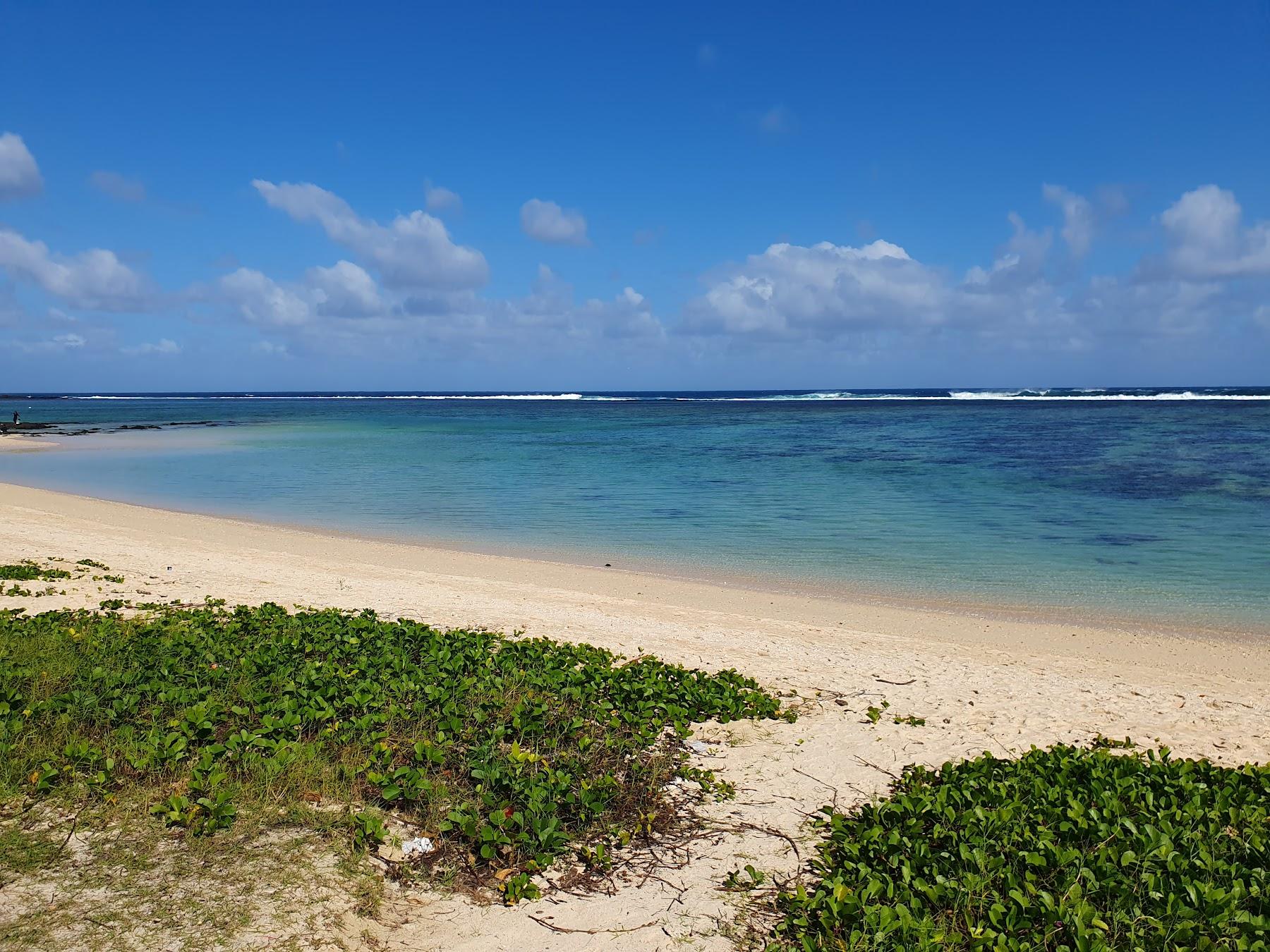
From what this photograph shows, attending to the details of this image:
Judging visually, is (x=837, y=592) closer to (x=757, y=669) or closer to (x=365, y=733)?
(x=757, y=669)

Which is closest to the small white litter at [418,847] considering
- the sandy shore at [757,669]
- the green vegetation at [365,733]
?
the green vegetation at [365,733]

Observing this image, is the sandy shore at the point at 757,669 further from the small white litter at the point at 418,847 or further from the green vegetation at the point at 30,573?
the green vegetation at the point at 30,573

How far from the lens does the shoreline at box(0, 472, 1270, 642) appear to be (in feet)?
39.2

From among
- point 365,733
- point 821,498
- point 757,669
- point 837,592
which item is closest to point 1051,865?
point 365,733

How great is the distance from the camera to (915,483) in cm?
2872

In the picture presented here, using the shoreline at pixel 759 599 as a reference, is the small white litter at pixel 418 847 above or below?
above

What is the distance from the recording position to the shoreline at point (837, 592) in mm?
11938

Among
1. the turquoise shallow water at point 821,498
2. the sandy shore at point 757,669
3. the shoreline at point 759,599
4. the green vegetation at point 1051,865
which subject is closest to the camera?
the green vegetation at point 1051,865

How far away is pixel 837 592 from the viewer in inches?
559

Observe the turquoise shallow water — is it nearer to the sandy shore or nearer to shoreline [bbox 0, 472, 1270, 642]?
shoreline [bbox 0, 472, 1270, 642]

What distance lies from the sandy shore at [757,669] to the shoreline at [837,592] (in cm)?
24

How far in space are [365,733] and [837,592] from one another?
989 centimetres

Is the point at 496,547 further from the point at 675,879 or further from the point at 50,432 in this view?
the point at 50,432

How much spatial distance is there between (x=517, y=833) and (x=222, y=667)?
157 inches
